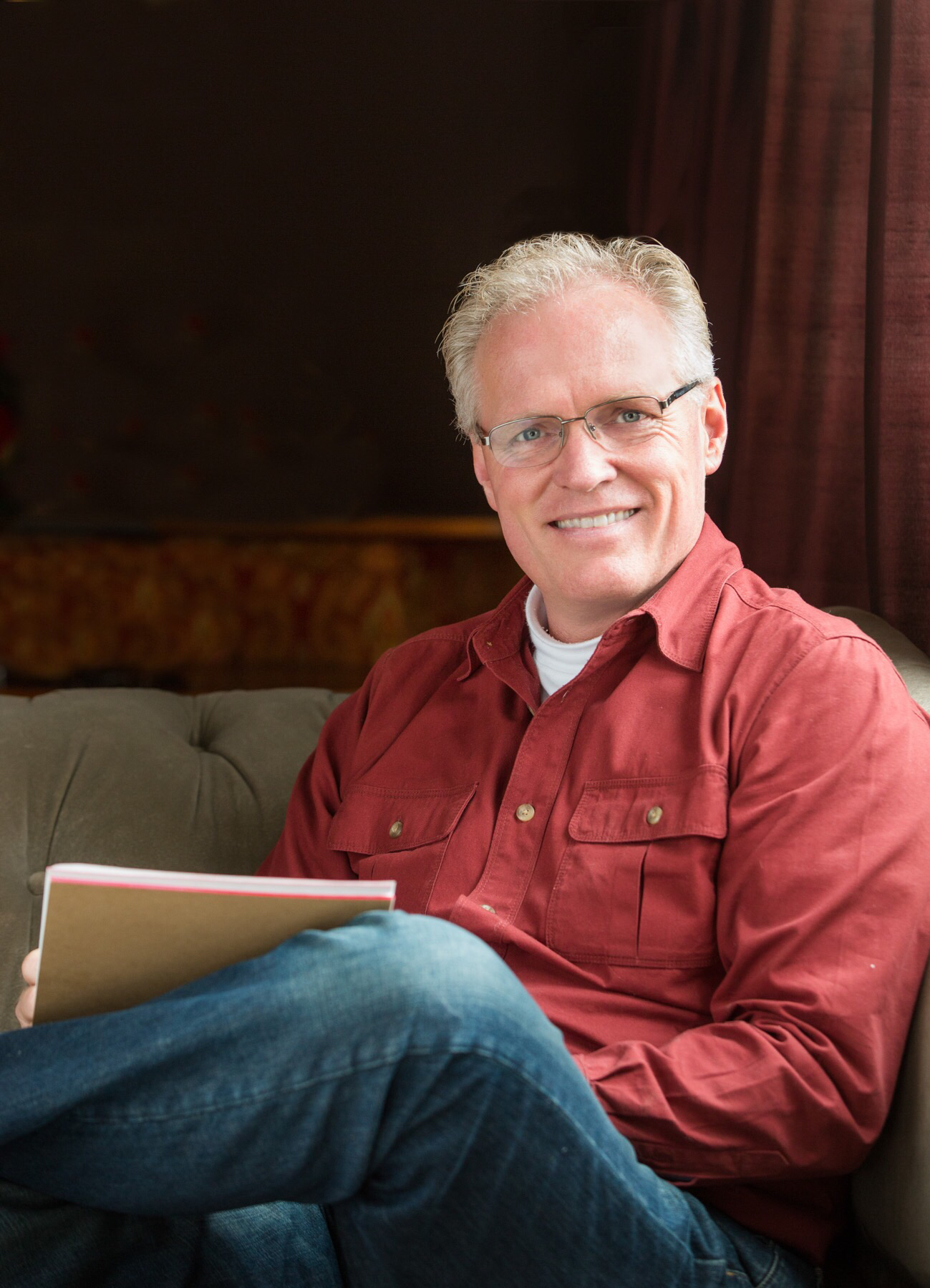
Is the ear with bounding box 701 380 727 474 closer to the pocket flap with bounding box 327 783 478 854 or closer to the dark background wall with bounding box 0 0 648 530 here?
the pocket flap with bounding box 327 783 478 854

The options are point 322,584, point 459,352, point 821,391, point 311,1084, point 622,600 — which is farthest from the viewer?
point 322,584

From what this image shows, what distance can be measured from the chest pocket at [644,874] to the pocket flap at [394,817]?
16cm

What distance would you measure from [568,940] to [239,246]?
7.30ft

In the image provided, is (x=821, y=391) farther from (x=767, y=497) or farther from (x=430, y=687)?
(x=430, y=687)

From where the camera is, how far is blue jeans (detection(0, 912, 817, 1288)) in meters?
0.74

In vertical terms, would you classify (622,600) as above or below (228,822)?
above

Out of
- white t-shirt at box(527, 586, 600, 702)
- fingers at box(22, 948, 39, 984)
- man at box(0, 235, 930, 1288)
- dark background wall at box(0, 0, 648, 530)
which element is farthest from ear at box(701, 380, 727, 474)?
dark background wall at box(0, 0, 648, 530)

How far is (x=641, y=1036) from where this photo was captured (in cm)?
100

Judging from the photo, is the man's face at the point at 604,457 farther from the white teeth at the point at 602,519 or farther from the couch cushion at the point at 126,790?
the couch cushion at the point at 126,790

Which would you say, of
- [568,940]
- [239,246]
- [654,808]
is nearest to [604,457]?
[654,808]

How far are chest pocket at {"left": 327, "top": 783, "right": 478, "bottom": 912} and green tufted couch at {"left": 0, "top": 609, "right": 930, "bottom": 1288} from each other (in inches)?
8.2

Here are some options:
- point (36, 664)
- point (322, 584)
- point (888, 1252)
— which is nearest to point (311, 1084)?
point (888, 1252)

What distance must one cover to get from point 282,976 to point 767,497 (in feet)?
3.82

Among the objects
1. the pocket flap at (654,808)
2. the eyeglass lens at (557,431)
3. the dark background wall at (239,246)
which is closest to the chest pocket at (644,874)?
the pocket flap at (654,808)
